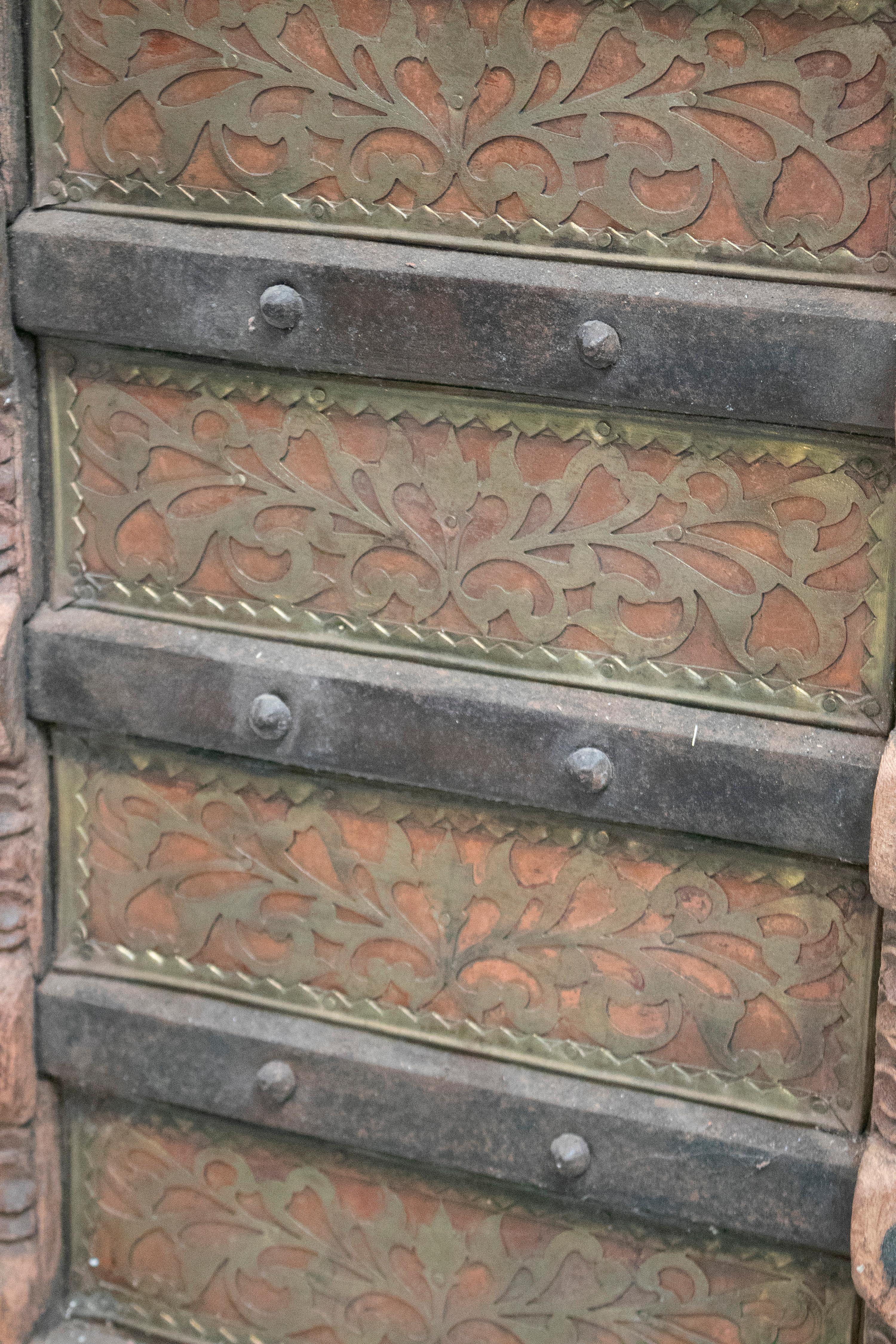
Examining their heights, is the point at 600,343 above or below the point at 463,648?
above

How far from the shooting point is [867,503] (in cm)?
117

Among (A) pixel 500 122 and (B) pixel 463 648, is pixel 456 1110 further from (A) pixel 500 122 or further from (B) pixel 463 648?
(A) pixel 500 122

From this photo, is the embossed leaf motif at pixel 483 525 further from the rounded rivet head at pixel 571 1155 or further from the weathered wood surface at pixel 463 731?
the rounded rivet head at pixel 571 1155

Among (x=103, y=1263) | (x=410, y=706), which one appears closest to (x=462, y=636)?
(x=410, y=706)

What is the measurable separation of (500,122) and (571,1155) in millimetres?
957

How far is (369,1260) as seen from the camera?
4.75 ft

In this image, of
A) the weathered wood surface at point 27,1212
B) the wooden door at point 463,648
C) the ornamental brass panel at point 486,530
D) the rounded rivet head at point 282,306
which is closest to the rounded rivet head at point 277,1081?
the wooden door at point 463,648

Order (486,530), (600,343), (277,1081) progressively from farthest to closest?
(277,1081), (486,530), (600,343)

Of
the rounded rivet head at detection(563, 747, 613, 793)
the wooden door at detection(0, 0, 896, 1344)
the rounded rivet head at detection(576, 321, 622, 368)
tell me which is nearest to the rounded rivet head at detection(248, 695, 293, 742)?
the wooden door at detection(0, 0, 896, 1344)

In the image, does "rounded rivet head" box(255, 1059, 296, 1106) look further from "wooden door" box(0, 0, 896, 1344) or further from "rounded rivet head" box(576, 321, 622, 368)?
"rounded rivet head" box(576, 321, 622, 368)

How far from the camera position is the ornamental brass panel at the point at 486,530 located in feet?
3.93

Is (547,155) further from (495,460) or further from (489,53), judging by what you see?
(495,460)

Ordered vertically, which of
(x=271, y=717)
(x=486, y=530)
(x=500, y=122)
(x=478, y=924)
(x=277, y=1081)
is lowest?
(x=277, y=1081)

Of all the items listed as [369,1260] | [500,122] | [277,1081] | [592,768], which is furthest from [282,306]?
[369,1260]
